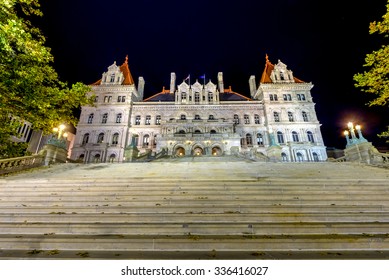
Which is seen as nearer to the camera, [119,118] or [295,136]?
[295,136]

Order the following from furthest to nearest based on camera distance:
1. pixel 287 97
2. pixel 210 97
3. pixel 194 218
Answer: pixel 210 97
pixel 287 97
pixel 194 218

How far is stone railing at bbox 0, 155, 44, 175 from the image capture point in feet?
31.8

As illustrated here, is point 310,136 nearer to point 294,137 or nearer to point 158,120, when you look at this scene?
point 294,137

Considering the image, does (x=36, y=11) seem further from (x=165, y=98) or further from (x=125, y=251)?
(x=165, y=98)

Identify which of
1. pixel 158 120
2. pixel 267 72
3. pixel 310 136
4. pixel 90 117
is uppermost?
pixel 267 72

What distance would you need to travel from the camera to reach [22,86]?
877cm

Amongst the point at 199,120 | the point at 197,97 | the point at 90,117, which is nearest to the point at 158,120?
the point at 199,120

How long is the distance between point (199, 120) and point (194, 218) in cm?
2899

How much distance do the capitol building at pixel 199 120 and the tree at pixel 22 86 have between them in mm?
19583

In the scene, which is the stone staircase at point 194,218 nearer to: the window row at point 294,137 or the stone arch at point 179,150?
the stone arch at point 179,150

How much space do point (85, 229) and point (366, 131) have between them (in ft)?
208

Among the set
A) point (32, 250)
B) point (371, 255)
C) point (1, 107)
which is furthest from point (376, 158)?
point (1, 107)

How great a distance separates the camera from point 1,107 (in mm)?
9062

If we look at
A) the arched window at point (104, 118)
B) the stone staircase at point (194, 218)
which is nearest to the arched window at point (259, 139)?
the stone staircase at point (194, 218)
